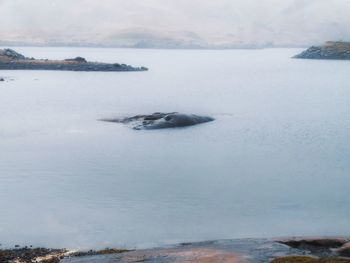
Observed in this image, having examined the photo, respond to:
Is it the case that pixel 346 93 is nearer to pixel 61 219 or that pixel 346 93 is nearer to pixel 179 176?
pixel 179 176

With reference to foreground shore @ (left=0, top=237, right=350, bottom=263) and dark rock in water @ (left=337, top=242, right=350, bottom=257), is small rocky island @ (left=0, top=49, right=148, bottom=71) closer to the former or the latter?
foreground shore @ (left=0, top=237, right=350, bottom=263)

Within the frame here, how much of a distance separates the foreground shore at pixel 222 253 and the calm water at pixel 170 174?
6.90 feet

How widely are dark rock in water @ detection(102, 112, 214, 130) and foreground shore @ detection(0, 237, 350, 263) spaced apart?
40806 millimetres

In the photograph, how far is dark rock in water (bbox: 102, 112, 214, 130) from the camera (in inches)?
2746

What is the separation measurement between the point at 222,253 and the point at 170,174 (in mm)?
21571

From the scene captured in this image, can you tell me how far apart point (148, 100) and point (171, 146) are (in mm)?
45907

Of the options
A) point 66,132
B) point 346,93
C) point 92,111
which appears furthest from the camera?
point 346,93

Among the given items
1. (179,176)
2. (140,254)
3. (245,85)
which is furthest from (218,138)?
(245,85)

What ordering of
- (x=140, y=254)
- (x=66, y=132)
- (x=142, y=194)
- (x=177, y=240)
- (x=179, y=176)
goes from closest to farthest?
1. (x=140, y=254)
2. (x=177, y=240)
3. (x=142, y=194)
4. (x=179, y=176)
5. (x=66, y=132)

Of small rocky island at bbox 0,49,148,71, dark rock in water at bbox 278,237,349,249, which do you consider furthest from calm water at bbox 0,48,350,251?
small rocky island at bbox 0,49,148,71

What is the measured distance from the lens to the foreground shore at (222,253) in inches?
991

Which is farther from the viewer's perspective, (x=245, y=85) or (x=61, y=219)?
(x=245, y=85)

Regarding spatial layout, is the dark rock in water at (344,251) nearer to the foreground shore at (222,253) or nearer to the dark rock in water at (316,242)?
the foreground shore at (222,253)

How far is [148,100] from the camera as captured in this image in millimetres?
104438
